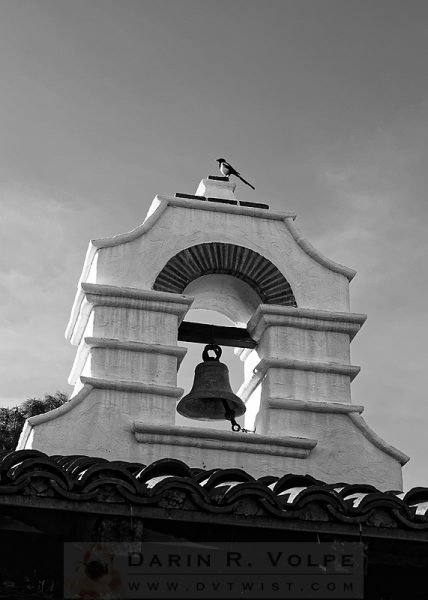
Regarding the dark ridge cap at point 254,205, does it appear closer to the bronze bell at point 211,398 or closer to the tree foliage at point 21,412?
the bronze bell at point 211,398

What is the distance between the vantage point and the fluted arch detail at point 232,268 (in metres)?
11.6

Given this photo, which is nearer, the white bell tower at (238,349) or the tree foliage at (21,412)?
the white bell tower at (238,349)

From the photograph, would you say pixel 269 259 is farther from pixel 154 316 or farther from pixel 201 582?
pixel 201 582

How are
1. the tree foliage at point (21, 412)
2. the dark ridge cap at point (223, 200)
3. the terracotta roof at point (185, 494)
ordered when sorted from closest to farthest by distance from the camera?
the terracotta roof at point (185, 494) < the dark ridge cap at point (223, 200) < the tree foliage at point (21, 412)

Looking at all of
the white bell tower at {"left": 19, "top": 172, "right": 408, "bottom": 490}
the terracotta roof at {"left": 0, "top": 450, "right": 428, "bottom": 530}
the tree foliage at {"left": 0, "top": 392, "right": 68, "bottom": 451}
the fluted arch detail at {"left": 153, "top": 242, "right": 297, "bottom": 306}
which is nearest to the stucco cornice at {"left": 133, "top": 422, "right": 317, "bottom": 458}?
the white bell tower at {"left": 19, "top": 172, "right": 408, "bottom": 490}

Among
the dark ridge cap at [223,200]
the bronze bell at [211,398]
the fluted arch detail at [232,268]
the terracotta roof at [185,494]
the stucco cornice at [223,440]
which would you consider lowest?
the terracotta roof at [185,494]

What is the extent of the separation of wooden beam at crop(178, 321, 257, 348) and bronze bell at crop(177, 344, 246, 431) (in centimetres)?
24

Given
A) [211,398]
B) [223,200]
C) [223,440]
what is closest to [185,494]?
[223,440]

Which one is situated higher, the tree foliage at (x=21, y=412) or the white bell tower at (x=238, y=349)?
the tree foliage at (x=21, y=412)

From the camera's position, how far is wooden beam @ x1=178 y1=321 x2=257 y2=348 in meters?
11.8

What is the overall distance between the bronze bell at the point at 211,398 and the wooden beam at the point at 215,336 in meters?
0.24

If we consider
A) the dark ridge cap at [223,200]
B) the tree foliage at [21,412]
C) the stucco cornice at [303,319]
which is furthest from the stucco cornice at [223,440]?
the tree foliage at [21,412]

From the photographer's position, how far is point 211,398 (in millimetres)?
11297

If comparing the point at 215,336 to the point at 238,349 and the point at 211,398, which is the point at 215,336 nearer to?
the point at 238,349
